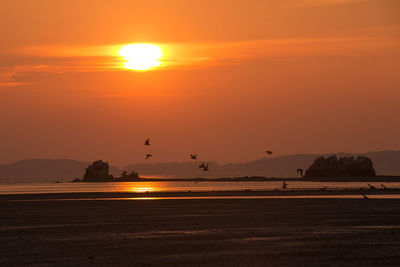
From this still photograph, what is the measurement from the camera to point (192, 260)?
97.2ft

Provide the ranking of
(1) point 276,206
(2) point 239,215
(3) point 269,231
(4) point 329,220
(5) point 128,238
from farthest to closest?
1. (1) point 276,206
2. (2) point 239,215
3. (4) point 329,220
4. (3) point 269,231
5. (5) point 128,238

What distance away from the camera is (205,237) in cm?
3709

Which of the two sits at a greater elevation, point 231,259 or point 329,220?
point 329,220

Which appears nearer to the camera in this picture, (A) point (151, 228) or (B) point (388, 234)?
(B) point (388, 234)

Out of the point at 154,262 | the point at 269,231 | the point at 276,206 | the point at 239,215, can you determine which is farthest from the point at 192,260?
the point at 276,206

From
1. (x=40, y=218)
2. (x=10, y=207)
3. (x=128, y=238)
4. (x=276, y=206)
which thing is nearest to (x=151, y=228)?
(x=128, y=238)

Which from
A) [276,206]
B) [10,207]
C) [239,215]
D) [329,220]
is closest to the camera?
[329,220]

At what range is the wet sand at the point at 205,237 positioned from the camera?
29.8m

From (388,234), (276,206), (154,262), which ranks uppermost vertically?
(276,206)

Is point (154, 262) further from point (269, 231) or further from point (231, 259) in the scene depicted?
point (269, 231)

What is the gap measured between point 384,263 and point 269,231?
11.9 metres

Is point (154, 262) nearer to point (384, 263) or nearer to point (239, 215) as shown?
point (384, 263)

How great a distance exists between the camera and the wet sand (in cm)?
2977

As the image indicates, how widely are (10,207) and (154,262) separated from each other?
38.2 metres
